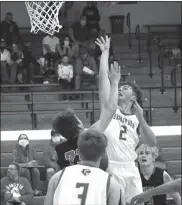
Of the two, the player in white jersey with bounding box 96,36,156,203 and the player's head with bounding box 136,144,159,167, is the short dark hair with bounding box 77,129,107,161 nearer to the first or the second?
the player in white jersey with bounding box 96,36,156,203

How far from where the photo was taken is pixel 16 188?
11023 mm

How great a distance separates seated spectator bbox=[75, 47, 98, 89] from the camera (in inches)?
592

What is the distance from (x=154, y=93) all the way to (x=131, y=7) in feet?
14.0

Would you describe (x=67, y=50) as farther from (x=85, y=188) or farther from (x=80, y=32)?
(x=85, y=188)

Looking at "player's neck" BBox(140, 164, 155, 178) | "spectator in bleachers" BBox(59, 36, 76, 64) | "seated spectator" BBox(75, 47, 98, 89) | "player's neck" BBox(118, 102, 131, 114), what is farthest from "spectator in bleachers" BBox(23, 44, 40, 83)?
"player's neck" BBox(118, 102, 131, 114)

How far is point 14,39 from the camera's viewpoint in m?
16.3

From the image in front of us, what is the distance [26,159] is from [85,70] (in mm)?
3623

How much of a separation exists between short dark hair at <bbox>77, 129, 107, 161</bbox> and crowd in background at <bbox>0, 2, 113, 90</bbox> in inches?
410

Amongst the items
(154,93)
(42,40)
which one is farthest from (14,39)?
(154,93)

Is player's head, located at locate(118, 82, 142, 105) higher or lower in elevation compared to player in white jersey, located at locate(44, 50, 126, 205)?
higher

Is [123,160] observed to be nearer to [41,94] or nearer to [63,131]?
[63,131]

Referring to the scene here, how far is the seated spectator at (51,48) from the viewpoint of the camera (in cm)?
1577

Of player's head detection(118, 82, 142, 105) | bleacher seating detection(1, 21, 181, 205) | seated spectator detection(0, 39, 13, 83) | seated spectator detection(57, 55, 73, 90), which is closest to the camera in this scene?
player's head detection(118, 82, 142, 105)

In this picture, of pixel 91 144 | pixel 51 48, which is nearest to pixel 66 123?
pixel 91 144
